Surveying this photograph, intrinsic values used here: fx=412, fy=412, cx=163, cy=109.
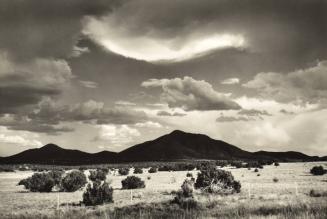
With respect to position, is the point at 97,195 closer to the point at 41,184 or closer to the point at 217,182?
the point at 217,182

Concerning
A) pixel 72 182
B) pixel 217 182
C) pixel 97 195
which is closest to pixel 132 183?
pixel 72 182

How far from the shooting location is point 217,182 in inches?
1294

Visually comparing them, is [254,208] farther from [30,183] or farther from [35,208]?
[30,183]

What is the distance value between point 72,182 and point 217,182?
44.3 ft

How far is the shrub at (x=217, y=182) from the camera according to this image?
31.9 meters

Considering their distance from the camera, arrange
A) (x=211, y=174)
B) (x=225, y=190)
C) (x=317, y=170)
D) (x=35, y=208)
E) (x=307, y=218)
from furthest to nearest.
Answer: (x=317, y=170) → (x=211, y=174) → (x=225, y=190) → (x=35, y=208) → (x=307, y=218)

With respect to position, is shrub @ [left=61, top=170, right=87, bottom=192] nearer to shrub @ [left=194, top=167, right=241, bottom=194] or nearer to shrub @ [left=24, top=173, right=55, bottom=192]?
shrub @ [left=24, top=173, right=55, bottom=192]

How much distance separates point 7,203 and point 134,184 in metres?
13.1

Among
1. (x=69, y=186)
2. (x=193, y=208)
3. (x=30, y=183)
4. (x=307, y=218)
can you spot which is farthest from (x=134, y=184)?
(x=307, y=218)

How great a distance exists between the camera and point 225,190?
31359 millimetres

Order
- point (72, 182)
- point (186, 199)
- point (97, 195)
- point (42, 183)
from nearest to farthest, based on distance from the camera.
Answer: point (186, 199) < point (97, 195) < point (72, 182) < point (42, 183)

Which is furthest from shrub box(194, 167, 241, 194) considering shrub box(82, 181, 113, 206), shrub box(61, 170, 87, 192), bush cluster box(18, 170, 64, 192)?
bush cluster box(18, 170, 64, 192)

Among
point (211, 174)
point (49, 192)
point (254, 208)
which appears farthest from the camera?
point (49, 192)

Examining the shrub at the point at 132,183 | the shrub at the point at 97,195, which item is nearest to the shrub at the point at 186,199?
the shrub at the point at 97,195
